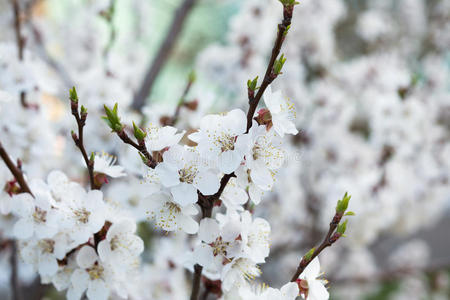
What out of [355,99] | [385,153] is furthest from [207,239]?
[355,99]

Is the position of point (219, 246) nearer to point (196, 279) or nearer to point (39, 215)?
point (196, 279)

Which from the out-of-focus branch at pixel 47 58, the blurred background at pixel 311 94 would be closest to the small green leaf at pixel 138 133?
the blurred background at pixel 311 94

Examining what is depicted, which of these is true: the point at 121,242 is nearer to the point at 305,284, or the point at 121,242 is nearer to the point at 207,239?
the point at 207,239

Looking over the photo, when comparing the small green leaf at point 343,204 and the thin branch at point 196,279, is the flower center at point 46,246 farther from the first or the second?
the small green leaf at point 343,204

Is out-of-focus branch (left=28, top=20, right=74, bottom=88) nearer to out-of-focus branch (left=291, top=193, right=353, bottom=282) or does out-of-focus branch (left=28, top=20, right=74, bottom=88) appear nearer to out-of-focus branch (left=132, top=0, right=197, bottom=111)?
out-of-focus branch (left=132, top=0, right=197, bottom=111)

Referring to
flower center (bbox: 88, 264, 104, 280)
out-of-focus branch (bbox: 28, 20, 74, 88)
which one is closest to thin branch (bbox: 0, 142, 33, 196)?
flower center (bbox: 88, 264, 104, 280)
